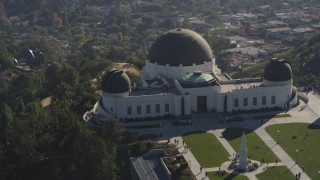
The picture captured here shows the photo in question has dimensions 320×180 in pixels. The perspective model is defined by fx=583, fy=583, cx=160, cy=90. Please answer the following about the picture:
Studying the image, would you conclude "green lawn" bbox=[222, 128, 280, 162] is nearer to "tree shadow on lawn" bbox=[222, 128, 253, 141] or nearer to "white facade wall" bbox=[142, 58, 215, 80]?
"tree shadow on lawn" bbox=[222, 128, 253, 141]

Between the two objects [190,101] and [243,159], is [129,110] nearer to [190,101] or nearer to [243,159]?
[190,101]

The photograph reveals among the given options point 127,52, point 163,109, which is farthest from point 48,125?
point 127,52

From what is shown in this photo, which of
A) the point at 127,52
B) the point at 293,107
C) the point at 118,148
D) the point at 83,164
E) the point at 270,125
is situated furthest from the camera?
the point at 127,52

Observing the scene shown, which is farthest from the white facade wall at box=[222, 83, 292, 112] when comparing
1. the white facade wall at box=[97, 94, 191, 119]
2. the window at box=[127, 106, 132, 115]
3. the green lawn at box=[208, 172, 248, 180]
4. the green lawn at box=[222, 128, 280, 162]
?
the green lawn at box=[208, 172, 248, 180]

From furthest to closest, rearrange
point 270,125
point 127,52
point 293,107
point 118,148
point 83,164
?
point 127,52, point 293,107, point 270,125, point 118,148, point 83,164

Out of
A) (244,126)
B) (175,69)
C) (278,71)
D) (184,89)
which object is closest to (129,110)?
(184,89)

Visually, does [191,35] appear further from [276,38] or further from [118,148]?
[276,38]

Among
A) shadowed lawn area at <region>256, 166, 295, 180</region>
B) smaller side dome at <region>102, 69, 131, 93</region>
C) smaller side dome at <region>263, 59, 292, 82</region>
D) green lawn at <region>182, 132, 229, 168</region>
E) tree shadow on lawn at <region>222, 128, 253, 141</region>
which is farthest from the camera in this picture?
smaller side dome at <region>263, 59, 292, 82</region>
